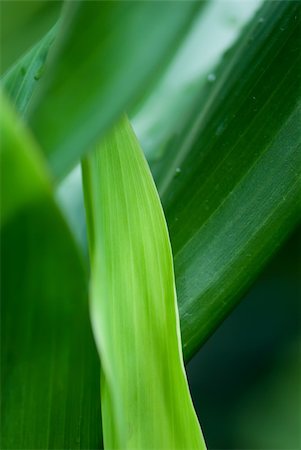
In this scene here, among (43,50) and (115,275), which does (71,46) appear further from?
(43,50)

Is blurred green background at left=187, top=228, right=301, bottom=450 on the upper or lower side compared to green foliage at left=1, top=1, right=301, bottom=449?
lower

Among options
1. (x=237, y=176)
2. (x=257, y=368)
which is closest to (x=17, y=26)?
(x=237, y=176)

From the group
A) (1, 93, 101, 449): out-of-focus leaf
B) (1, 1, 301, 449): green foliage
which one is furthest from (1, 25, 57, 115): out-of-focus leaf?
(1, 93, 101, 449): out-of-focus leaf

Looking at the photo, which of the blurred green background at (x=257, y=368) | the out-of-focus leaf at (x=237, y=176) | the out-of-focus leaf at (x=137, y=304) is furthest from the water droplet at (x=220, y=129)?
the blurred green background at (x=257, y=368)

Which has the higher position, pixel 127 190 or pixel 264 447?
pixel 127 190

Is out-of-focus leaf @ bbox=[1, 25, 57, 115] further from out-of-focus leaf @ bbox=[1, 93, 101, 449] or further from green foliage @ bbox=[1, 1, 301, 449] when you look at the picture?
out-of-focus leaf @ bbox=[1, 93, 101, 449]

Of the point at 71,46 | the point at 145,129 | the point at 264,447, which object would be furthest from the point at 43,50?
the point at 264,447

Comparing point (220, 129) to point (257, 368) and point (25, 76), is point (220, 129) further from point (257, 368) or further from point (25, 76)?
point (257, 368)
